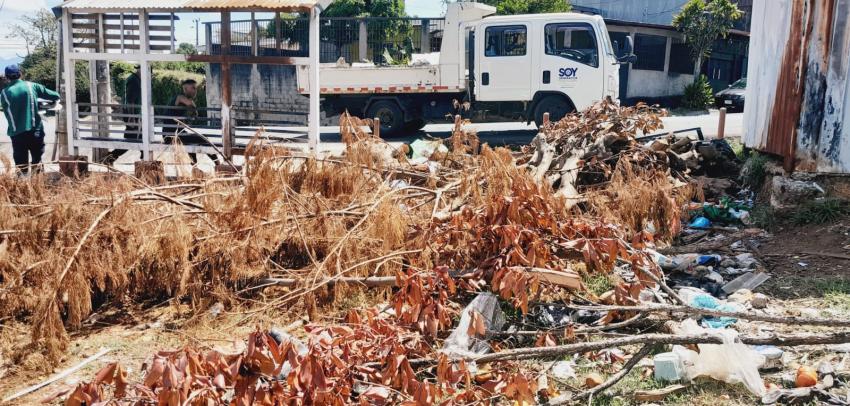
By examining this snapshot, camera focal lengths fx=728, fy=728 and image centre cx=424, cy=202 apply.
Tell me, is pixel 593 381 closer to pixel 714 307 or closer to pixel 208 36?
pixel 714 307

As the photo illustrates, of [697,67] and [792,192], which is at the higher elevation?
[697,67]

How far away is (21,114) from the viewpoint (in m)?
8.84

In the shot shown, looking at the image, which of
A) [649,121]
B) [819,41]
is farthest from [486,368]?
[649,121]

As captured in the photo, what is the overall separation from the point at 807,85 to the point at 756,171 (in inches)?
46.8

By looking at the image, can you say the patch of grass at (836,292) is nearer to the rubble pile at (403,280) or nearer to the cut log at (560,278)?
the rubble pile at (403,280)

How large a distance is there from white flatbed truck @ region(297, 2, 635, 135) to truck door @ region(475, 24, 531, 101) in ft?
0.06

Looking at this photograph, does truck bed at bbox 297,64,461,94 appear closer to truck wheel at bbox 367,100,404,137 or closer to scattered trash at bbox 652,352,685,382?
truck wheel at bbox 367,100,404,137

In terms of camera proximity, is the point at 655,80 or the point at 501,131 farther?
the point at 655,80

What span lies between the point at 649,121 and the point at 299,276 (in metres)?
4.92

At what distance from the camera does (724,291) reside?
4.93 metres

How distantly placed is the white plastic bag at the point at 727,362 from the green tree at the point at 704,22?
67.3ft

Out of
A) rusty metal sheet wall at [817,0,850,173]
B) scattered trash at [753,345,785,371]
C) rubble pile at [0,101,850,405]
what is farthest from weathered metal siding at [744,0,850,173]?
scattered trash at [753,345,785,371]

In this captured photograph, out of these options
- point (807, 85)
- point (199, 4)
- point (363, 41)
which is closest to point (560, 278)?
point (807, 85)

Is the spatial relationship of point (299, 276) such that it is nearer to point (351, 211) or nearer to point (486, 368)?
point (351, 211)
